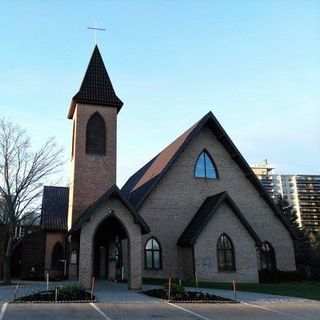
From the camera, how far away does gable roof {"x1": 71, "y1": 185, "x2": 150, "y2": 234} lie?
20297mm

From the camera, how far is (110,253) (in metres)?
27.9

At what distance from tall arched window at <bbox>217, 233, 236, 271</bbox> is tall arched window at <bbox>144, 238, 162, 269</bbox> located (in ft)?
14.3

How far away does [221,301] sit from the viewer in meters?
15.9

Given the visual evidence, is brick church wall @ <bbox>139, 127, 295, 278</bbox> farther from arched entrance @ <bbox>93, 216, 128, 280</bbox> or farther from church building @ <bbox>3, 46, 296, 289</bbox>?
arched entrance @ <bbox>93, 216, 128, 280</bbox>

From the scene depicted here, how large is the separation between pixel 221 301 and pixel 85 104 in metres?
16.5

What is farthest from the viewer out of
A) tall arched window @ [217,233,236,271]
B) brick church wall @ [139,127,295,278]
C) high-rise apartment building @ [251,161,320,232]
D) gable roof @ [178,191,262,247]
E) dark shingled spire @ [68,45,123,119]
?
high-rise apartment building @ [251,161,320,232]

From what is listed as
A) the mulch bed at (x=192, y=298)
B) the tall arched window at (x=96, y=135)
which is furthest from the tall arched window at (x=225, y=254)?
the mulch bed at (x=192, y=298)

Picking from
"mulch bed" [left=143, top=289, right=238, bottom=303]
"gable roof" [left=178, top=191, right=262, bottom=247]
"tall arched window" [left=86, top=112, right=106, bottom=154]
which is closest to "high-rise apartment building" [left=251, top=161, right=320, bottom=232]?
"gable roof" [left=178, top=191, right=262, bottom=247]

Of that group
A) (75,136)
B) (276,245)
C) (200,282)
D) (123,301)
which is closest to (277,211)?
(276,245)

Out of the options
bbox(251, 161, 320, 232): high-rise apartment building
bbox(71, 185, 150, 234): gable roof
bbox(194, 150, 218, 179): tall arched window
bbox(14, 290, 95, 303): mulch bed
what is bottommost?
bbox(14, 290, 95, 303): mulch bed

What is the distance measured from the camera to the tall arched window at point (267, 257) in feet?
104

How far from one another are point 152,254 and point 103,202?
30.6ft

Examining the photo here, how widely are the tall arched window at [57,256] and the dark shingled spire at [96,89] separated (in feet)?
31.9

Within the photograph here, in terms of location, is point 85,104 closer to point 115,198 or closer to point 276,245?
point 115,198
